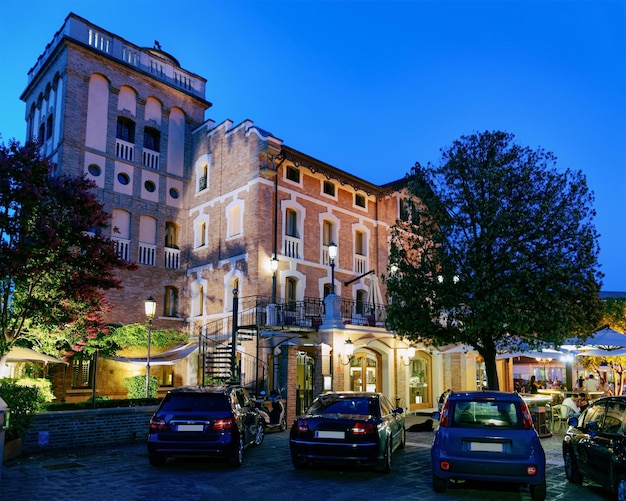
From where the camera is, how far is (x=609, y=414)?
850 cm

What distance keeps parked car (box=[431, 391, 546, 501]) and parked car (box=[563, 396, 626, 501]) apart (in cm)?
82

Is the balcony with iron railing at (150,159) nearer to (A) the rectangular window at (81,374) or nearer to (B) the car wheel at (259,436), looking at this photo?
(A) the rectangular window at (81,374)

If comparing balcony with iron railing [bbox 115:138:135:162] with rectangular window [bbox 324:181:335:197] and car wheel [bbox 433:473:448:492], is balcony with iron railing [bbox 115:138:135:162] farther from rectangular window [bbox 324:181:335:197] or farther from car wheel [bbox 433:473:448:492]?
car wheel [bbox 433:473:448:492]

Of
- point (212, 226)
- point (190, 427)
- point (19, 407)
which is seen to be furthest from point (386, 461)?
point (212, 226)

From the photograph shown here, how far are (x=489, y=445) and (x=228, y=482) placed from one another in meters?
4.19

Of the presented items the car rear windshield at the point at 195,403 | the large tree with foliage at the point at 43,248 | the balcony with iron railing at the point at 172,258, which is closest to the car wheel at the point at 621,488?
the car rear windshield at the point at 195,403

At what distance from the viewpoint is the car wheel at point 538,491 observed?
8.26m

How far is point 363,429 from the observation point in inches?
386

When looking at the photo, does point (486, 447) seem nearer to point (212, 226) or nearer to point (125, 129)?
point (212, 226)

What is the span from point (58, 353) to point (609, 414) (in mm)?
16485

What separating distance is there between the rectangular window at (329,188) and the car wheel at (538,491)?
19473 millimetres

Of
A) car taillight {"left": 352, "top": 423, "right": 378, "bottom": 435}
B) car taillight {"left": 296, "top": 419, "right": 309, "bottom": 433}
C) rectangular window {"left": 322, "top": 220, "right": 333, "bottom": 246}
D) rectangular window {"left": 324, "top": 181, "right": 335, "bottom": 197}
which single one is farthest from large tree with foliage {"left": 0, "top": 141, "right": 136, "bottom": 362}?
rectangular window {"left": 324, "top": 181, "right": 335, "bottom": 197}

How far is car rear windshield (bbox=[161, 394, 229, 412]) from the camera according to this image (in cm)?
1062

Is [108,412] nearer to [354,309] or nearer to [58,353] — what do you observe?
[58,353]
